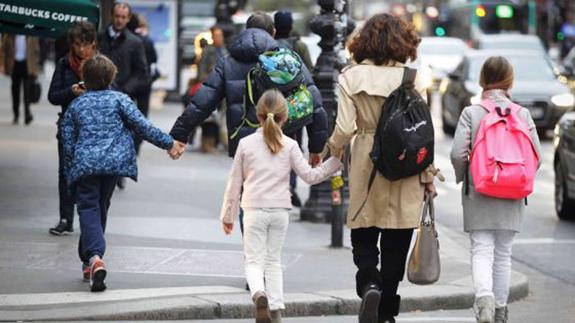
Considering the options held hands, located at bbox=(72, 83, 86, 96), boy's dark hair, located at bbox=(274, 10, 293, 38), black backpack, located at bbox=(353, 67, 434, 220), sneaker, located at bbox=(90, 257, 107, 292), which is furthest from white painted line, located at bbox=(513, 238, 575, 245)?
black backpack, located at bbox=(353, 67, 434, 220)

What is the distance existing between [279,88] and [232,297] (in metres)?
1.38

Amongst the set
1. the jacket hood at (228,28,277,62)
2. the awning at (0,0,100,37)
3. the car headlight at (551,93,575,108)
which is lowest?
the car headlight at (551,93,575,108)

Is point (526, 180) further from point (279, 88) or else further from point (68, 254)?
point (68, 254)

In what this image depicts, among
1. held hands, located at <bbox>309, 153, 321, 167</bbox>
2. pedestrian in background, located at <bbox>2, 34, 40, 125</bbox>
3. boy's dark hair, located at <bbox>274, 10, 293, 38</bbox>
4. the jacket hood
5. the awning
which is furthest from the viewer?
pedestrian in background, located at <bbox>2, 34, 40, 125</bbox>

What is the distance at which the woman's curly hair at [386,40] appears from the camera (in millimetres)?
8531

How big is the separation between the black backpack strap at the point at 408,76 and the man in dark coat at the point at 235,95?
1.42 m

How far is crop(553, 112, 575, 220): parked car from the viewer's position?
1590 centimetres

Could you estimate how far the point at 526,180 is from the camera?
28.7 feet

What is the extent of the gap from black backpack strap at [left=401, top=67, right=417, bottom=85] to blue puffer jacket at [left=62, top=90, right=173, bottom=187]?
1.99 metres

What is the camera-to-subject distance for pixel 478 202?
A: 8.90 m

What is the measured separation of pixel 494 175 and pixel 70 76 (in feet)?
14.2

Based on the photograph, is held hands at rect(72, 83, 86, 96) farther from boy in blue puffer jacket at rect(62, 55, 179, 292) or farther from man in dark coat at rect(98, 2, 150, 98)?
man in dark coat at rect(98, 2, 150, 98)

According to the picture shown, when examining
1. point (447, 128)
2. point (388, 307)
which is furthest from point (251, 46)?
point (447, 128)

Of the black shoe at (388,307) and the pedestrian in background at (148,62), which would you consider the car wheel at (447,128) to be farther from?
the black shoe at (388,307)
